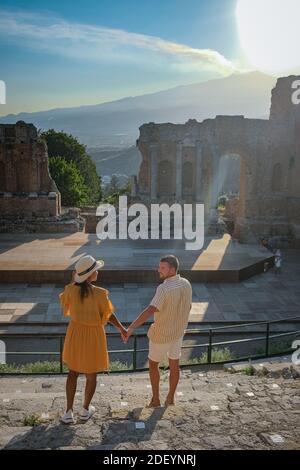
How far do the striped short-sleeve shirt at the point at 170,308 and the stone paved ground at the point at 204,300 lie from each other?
7111mm

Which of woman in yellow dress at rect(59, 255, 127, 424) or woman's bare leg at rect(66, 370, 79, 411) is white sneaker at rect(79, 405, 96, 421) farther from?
woman's bare leg at rect(66, 370, 79, 411)

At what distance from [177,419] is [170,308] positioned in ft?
3.94

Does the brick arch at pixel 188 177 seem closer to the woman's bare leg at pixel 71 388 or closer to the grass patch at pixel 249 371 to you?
the grass patch at pixel 249 371

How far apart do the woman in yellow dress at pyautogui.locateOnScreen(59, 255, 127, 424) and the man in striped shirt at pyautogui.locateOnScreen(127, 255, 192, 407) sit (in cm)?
50

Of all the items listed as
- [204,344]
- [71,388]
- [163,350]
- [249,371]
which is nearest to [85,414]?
[71,388]

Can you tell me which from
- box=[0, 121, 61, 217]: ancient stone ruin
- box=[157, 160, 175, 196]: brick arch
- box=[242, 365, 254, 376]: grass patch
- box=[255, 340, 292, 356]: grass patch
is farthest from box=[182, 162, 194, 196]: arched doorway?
box=[242, 365, 254, 376]: grass patch

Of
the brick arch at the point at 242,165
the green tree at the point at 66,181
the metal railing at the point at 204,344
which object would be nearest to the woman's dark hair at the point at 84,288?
the metal railing at the point at 204,344

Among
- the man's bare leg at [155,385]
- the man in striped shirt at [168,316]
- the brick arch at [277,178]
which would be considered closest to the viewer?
the man in striped shirt at [168,316]

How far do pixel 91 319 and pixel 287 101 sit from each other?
23.8m

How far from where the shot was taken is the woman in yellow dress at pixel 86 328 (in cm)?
510

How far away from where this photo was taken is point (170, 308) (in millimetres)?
5387

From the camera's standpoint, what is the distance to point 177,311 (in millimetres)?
5422
